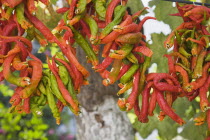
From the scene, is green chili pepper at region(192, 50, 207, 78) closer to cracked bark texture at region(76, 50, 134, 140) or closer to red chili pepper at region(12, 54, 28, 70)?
red chili pepper at region(12, 54, 28, 70)

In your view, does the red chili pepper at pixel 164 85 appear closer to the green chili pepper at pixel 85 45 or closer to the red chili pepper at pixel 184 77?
the red chili pepper at pixel 184 77

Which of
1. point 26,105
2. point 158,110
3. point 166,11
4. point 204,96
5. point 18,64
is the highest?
point 18,64

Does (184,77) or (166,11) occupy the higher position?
(184,77)

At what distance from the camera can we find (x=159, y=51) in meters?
2.36

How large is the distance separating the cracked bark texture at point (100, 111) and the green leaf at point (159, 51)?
0.92 feet

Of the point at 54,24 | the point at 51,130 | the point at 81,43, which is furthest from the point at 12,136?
the point at 81,43

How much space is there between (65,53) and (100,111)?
1.18 meters

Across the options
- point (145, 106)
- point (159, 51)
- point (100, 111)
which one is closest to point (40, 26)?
point (145, 106)

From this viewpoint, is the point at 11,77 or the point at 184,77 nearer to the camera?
the point at 11,77

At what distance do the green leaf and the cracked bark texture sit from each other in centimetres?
28

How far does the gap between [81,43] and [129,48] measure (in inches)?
5.4

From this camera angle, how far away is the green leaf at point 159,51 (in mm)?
2334

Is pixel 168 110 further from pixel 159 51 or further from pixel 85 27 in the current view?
pixel 159 51

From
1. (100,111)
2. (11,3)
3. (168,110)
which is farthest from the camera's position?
(100,111)
